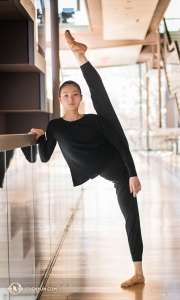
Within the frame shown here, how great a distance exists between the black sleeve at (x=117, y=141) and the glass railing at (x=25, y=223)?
0.45 meters

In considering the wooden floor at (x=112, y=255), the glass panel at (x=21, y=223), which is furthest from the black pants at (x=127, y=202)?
the glass panel at (x=21, y=223)

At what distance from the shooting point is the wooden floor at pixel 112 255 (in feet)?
12.6

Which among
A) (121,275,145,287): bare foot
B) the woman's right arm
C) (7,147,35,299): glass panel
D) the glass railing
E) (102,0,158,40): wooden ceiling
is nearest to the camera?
the glass railing

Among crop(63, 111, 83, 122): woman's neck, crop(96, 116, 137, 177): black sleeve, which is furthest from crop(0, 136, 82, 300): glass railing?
crop(96, 116, 137, 177): black sleeve

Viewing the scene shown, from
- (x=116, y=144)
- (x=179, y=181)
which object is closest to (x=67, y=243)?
(x=116, y=144)

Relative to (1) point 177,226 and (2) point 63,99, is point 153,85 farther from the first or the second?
(2) point 63,99

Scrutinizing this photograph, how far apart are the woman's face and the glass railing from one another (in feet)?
1.17

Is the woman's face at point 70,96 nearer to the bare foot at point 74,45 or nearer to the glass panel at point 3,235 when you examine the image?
the bare foot at point 74,45

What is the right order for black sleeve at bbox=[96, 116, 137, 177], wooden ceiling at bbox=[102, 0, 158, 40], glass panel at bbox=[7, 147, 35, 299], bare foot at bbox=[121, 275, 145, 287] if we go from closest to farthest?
glass panel at bbox=[7, 147, 35, 299] → black sleeve at bbox=[96, 116, 137, 177] → bare foot at bbox=[121, 275, 145, 287] → wooden ceiling at bbox=[102, 0, 158, 40]

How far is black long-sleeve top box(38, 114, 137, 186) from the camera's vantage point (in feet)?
12.3

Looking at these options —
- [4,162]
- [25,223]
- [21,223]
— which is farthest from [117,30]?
[4,162]

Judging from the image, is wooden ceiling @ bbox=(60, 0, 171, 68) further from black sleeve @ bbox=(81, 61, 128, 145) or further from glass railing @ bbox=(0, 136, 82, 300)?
black sleeve @ bbox=(81, 61, 128, 145)

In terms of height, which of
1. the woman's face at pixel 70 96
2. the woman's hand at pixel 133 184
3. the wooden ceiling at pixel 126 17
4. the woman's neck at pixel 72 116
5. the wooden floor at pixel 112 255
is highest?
the wooden ceiling at pixel 126 17

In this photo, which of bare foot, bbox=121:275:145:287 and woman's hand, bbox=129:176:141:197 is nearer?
woman's hand, bbox=129:176:141:197
